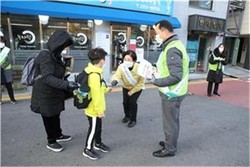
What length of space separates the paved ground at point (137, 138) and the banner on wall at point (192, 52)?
645 cm

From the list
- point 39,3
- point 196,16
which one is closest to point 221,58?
point 196,16

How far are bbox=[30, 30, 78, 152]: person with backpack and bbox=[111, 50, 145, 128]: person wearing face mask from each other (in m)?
1.05

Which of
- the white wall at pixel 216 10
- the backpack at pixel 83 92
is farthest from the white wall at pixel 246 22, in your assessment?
the backpack at pixel 83 92

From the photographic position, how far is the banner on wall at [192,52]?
461 inches

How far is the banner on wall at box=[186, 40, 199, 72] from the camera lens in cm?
1170

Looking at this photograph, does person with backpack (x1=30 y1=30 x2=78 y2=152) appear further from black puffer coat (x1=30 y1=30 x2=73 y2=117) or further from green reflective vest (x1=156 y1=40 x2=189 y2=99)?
green reflective vest (x1=156 y1=40 x2=189 y2=99)

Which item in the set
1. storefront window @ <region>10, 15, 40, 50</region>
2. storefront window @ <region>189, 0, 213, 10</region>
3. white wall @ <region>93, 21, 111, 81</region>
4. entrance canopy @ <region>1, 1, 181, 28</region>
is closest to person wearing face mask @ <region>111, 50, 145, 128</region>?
entrance canopy @ <region>1, 1, 181, 28</region>

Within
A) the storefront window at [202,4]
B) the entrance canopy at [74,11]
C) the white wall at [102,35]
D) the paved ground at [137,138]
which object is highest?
the storefront window at [202,4]

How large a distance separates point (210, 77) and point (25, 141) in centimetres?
553

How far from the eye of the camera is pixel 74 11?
23.9 feet

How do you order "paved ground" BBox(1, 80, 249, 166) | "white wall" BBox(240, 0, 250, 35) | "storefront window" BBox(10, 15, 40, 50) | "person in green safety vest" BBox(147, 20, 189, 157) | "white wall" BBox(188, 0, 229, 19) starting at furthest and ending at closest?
1. "white wall" BBox(240, 0, 250, 35)
2. "white wall" BBox(188, 0, 229, 19)
3. "storefront window" BBox(10, 15, 40, 50)
4. "paved ground" BBox(1, 80, 249, 166)
5. "person in green safety vest" BBox(147, 20, 189, 157)

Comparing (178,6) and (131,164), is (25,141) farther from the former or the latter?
(178,6)

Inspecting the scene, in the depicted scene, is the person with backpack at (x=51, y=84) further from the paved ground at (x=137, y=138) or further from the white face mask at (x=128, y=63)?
the white face mask at (x=128, y=63)

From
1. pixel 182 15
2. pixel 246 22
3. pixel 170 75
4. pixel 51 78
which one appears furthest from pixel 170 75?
pixel 246 22
